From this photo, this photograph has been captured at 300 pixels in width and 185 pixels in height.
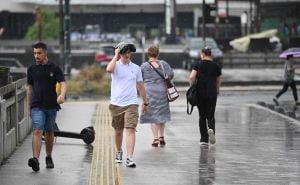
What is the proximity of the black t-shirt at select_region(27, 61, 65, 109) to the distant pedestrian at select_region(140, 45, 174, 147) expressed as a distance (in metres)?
3.18

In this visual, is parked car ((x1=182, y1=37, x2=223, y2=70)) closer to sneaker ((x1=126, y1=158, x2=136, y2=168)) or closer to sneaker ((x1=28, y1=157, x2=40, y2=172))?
sneaker ((x1=126, y1=158, x2=136, y2=168))

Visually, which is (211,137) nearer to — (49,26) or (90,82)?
(90,82)

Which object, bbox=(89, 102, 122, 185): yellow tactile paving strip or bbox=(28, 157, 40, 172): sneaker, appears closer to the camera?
bbox=(89, 102, 122, 185): yellow tactile paving strip

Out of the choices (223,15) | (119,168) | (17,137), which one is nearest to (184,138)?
(17,137)

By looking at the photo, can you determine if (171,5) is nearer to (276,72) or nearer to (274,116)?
(276,72)

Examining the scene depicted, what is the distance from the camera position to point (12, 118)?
14875 mm

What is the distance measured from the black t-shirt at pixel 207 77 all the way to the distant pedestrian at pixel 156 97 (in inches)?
21.0

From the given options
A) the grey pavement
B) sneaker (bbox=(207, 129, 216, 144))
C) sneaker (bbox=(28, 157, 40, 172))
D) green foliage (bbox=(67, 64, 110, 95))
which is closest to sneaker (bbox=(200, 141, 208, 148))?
sneaker (bbox=(207, 129, 216, 144))

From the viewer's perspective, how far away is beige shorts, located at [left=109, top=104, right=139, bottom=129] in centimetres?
1288

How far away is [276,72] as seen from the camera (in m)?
43.1

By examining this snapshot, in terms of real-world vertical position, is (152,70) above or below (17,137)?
above

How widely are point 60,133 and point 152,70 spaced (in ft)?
6.42

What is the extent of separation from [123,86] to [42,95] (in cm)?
120

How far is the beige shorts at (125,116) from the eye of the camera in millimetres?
12883
